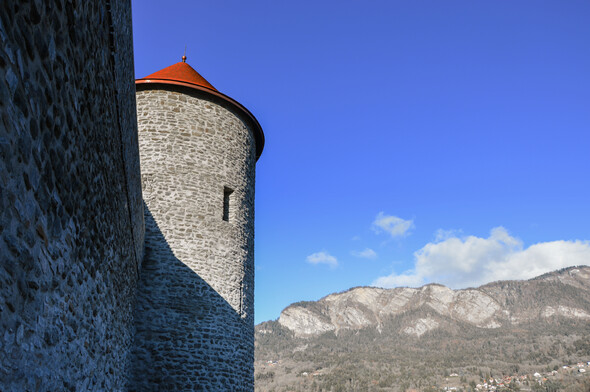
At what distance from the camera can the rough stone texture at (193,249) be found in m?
8.70

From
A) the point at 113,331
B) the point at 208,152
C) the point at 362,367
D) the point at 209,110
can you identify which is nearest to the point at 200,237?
the point at 208,152

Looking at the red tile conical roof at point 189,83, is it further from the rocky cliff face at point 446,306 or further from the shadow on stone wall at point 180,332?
the rocky cliff face at point 446,306

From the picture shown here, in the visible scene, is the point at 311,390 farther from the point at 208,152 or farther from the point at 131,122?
the point at 131,122

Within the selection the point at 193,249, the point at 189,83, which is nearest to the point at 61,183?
the point at 193,249

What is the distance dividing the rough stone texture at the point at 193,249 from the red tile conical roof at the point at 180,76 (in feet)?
0.73

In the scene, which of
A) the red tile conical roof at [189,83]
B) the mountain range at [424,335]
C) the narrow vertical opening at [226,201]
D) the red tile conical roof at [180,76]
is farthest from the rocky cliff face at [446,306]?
the red tile conical roof at [180,76]

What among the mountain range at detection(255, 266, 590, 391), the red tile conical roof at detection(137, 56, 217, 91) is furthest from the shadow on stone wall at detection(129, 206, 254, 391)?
the mountain range at detection(255, 266, 590, 391)

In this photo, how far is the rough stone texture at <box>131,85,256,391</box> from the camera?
28.6 ft

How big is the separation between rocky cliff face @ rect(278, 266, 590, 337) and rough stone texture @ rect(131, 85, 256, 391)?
53.0 meters

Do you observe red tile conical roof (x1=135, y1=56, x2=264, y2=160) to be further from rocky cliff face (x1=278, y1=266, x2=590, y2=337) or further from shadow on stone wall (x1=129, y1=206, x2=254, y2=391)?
rocky cliff face (x1=278, y1=266, x2=590, y2=337)

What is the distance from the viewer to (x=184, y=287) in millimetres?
9156

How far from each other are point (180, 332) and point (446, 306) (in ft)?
202

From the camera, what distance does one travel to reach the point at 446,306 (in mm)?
64750

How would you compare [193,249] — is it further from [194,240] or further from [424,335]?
[424,335]
